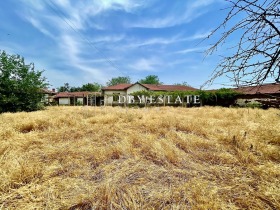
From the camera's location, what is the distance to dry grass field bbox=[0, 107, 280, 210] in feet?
5.00

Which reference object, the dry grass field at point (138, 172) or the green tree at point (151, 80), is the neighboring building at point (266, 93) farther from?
the green tree at point (151, 80)

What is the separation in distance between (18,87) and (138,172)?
9.89m

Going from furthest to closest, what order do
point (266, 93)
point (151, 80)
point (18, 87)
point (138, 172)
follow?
point (151, 80) → point (18, 87) → point (138, 172) → point (266, 93)

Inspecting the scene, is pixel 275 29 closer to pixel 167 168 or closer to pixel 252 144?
pixel 167 168

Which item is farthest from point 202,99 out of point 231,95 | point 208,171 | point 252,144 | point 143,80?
point 143,80

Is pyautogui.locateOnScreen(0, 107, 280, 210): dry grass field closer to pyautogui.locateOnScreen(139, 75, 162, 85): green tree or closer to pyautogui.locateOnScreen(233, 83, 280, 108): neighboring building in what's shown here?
pyautogui.locateOnScreen(233, 83, 280, 108): neighboring building

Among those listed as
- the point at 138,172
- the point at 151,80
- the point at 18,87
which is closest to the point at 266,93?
the point at 138,172

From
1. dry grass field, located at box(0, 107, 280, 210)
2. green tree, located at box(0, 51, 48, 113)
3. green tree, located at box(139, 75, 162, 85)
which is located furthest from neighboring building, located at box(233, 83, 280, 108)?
green tree, located at box(139, 75, 162, 85)

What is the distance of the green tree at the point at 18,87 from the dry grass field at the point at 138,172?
6768mm

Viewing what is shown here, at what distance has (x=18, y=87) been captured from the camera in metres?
9.20

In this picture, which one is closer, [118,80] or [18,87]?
[18,87]

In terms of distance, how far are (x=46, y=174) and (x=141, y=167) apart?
3.67 ft

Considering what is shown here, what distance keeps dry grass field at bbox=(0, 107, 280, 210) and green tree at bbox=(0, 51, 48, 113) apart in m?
6.77

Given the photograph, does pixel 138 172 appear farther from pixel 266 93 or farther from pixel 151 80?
pixel 151 80
